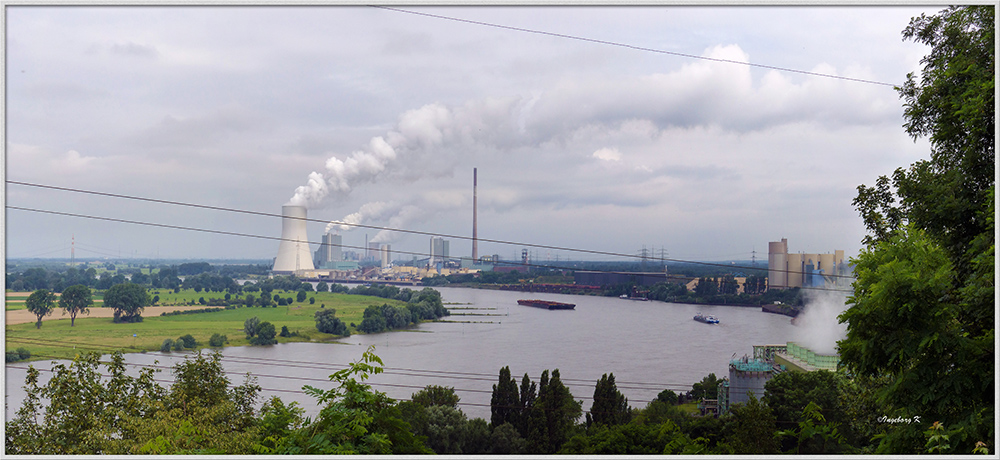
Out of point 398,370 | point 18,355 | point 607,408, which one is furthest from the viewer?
point 398,370

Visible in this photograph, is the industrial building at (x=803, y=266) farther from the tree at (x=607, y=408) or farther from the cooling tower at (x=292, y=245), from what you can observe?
the cooling tower at (x=292, y=245)

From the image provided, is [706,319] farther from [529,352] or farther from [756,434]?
[756,434]

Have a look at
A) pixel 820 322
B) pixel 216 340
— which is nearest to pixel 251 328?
pixel 216 340

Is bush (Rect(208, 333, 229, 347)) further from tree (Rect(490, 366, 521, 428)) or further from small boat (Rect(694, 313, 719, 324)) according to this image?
small boat (Rect(694, 313, 719, 324))

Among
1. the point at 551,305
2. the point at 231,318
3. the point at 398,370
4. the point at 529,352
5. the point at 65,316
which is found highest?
the point at 551,305

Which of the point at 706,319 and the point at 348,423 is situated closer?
the point at 348,423

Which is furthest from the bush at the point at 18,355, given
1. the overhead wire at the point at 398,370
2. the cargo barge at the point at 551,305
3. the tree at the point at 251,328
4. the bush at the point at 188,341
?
the cargo barge at the point at 551,305
